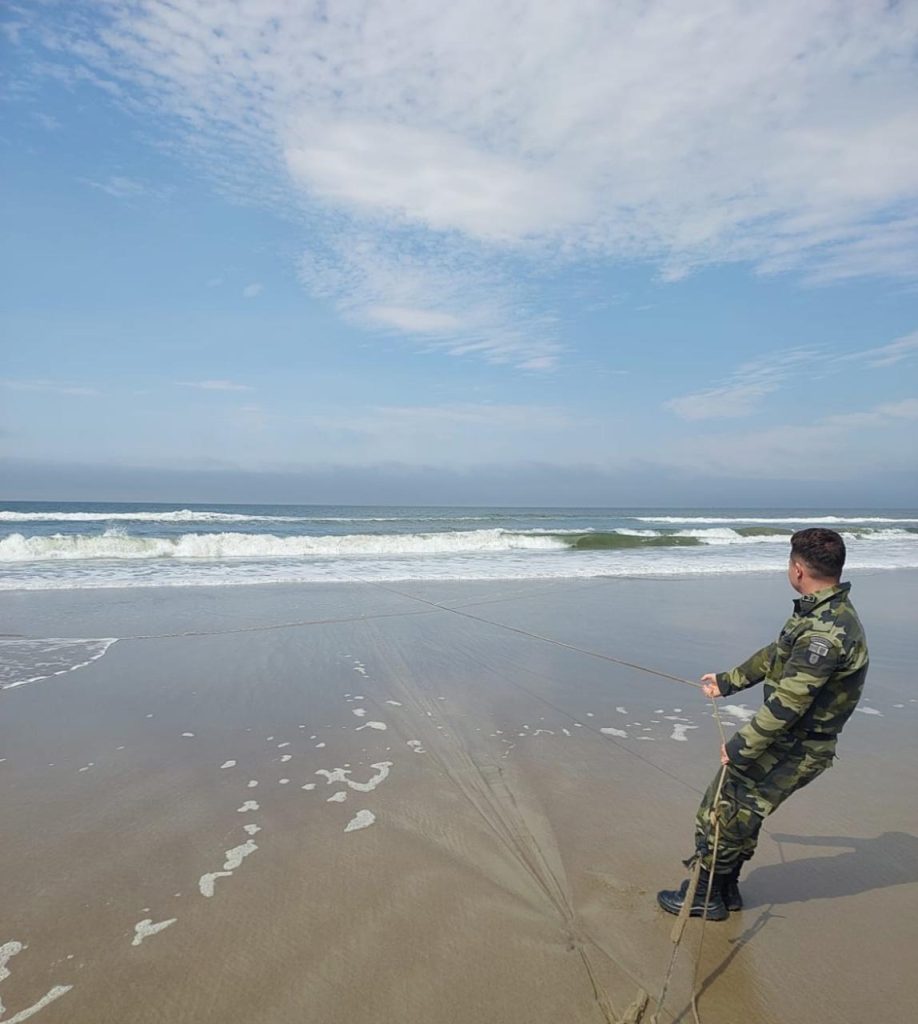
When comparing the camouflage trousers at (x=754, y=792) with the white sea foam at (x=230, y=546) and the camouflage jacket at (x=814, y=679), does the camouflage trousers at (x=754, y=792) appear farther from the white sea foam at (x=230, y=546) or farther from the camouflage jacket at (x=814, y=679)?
the white sea foam at (x=230, y=546)

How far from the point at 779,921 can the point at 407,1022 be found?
184cm

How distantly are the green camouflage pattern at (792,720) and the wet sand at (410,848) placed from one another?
0.54m

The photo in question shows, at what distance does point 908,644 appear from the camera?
9.39 meters

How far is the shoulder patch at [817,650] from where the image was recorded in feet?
9.34

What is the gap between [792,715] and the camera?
113 inches

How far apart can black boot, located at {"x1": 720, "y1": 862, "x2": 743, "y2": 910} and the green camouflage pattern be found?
99 mm

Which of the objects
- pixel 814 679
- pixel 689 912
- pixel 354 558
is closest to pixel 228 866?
pixel 689 912

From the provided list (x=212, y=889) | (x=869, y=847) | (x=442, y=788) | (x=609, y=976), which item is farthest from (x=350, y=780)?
(x=869, y=847)

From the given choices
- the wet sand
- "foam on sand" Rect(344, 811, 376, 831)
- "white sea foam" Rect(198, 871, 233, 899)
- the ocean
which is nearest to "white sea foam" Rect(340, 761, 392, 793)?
the wet sand

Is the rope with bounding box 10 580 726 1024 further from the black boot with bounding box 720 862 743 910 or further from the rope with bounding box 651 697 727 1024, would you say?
the black boot with bounding box 720 862 743 910

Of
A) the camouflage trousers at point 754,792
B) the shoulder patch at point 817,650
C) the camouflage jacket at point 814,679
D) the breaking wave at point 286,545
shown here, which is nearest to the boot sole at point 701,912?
the camouflage trousers at point 754,792

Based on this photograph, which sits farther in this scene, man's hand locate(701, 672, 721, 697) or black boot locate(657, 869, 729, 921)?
man's hand locate(701, 672, 721, 697)

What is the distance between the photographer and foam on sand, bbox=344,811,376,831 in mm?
4020

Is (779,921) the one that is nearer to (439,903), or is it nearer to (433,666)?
(439,903)
